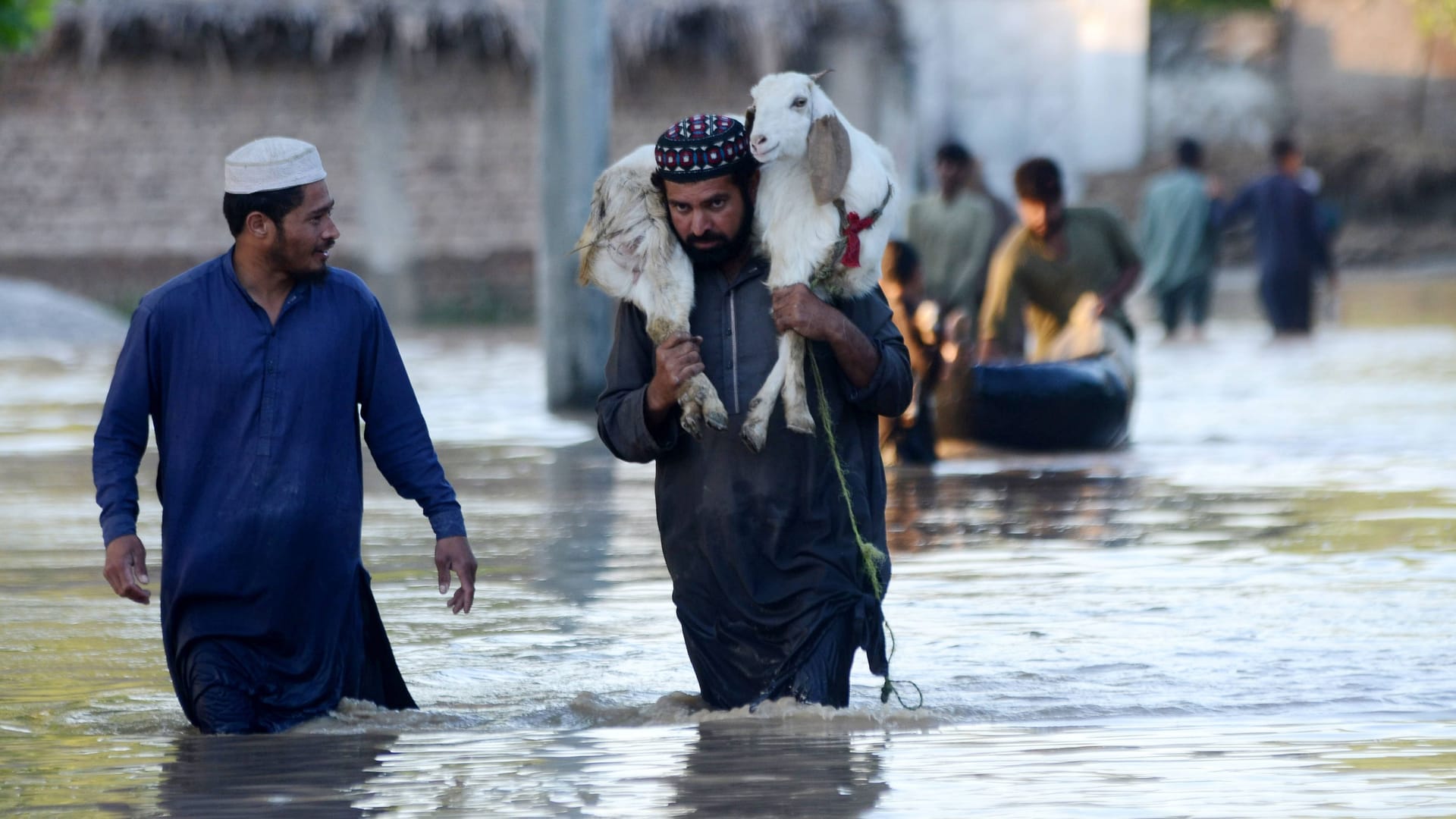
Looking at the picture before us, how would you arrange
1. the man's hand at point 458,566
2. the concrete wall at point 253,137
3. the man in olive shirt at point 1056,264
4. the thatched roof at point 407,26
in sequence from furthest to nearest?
the concrete wall at point 253,137 → the thatched roof at point 407,26 → the man in olive shirt at point 1056,264 → the man's hand at point 458,566

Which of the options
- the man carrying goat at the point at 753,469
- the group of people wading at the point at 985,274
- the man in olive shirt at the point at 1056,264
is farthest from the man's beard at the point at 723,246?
the man in olive shirt at the point at 1056,264

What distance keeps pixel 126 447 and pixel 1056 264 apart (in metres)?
7.14

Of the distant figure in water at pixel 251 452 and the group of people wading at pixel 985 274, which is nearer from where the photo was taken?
the distant figure in water at pixel 251 452

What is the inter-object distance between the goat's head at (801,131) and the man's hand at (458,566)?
119cm

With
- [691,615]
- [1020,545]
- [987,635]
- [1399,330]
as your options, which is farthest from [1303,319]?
[691,615]

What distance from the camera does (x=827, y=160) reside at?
5.25 m

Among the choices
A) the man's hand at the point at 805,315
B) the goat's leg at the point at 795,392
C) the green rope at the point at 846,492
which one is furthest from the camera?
the green rope at the point at 846,492

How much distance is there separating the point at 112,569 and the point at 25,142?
22169 mm

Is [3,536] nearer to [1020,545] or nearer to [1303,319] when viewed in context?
[1020,545]

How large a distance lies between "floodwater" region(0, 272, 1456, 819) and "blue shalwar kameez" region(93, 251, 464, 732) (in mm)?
191

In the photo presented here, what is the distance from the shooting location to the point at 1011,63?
24156 mm

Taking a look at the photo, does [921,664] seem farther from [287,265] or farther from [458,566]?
[287,265]

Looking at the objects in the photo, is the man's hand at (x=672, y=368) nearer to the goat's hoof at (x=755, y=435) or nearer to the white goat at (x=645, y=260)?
the white goat at (x=645, y=260)

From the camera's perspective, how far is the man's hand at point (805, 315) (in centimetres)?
511
